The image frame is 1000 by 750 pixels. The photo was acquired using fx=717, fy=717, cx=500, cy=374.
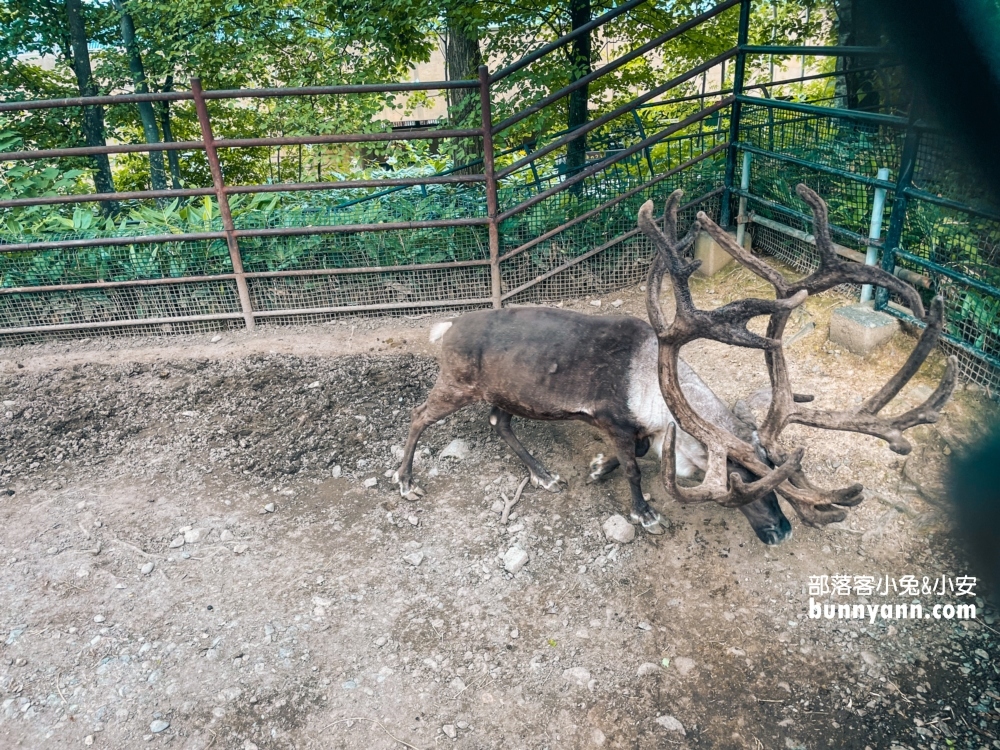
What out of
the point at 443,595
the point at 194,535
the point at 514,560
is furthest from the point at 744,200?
the point at 194,535

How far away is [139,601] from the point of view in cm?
351

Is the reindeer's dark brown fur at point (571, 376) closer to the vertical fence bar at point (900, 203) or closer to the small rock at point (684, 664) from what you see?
the small rock at point (684, 664)

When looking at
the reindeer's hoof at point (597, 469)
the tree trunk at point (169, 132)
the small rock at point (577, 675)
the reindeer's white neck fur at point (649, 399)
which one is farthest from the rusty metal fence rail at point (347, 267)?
the small rock at point (577, 675)

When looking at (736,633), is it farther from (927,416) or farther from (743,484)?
(927,416)

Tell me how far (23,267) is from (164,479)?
3154mm

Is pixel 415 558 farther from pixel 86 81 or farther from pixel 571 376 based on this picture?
pixel 86 81

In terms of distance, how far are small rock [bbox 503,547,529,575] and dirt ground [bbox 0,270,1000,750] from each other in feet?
0.20

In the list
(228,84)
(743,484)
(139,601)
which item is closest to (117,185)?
(228,84)

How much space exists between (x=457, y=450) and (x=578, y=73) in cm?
367

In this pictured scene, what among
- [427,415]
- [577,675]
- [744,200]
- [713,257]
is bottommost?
[577,675]

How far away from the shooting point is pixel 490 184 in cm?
572

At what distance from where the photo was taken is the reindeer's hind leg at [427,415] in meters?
4.14

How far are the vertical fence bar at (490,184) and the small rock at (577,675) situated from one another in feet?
11.8

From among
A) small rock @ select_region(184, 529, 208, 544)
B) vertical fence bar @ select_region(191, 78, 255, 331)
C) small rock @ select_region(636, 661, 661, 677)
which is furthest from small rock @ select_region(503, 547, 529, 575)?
vertical fence bar @ select_region(191, 78, 255, 331)
